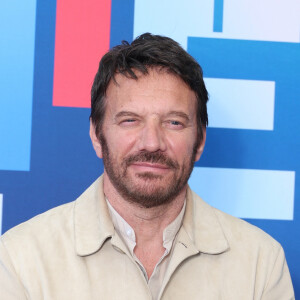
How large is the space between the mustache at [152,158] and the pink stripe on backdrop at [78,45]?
0.47 metres

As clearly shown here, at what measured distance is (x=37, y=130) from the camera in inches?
64.9

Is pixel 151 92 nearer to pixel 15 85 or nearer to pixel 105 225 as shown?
pixel 105 225

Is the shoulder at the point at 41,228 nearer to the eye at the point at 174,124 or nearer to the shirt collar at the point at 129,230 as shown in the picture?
the shirt collar at the point at 129,230

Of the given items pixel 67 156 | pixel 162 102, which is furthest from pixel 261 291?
pixel 67 156

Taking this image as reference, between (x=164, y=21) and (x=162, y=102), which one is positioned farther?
(x=164, y=21)

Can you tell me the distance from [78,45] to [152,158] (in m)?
0.61

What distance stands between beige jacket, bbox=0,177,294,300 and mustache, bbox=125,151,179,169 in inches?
5.4

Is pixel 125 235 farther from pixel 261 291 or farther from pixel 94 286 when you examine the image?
pixel 261 291

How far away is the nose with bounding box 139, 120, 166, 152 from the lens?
1.22 metres

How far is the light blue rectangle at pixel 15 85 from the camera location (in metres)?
1.64

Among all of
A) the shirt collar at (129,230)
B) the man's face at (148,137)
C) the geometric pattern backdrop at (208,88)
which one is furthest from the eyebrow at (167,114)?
the geometric pattern backdrop at (208,88)

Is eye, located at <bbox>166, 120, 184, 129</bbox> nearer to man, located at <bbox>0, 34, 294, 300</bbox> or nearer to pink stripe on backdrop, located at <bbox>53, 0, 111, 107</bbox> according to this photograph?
man, located at <bbox>0, 34, 294, 300</bbox>

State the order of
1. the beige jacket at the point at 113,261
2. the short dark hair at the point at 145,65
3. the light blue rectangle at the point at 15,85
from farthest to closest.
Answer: the light blue rectangle at the point at 15,85 → the short dark hair at the point at 145,65 → the beige jacket at the point at 113,261

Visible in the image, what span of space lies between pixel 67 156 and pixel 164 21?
54cm
